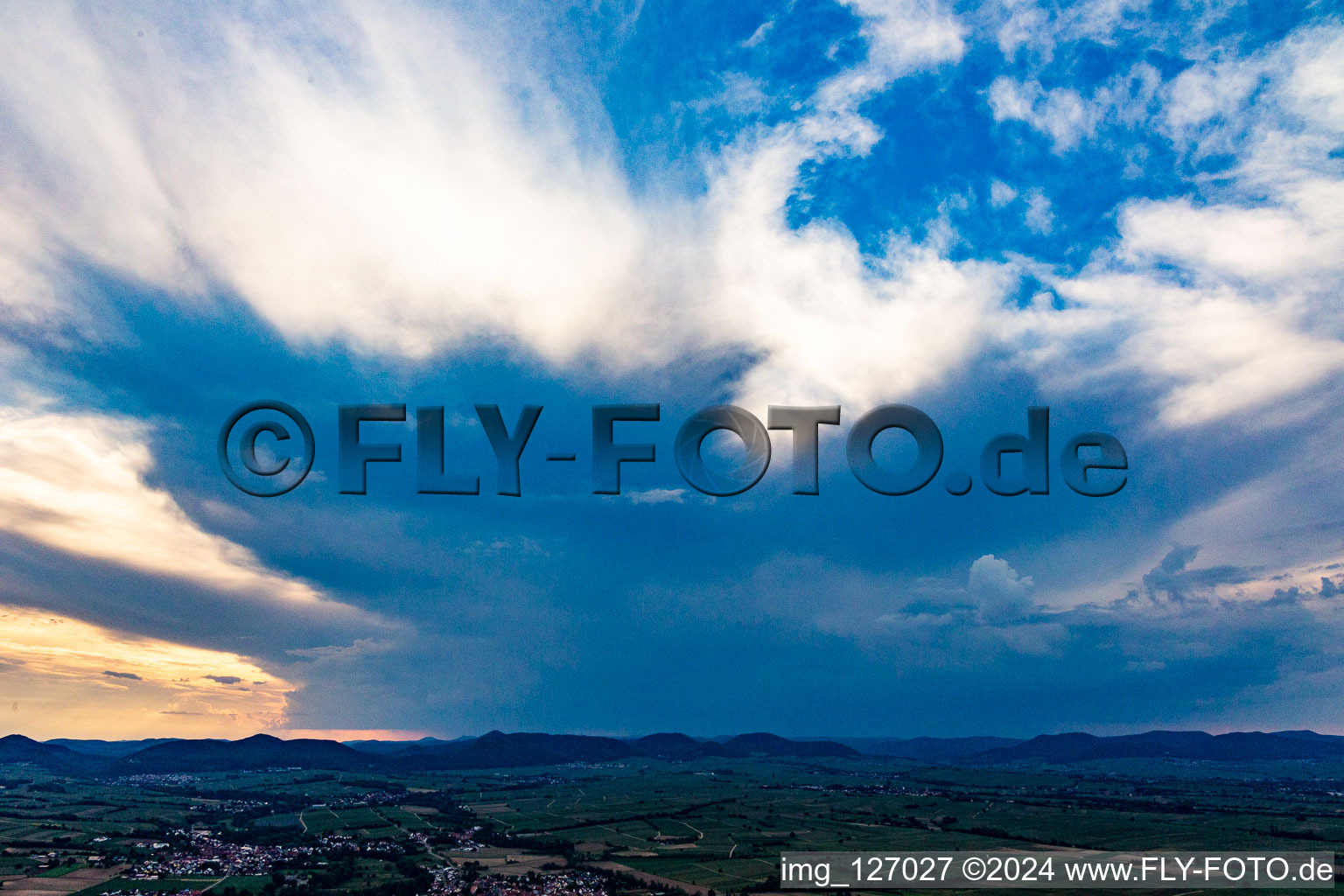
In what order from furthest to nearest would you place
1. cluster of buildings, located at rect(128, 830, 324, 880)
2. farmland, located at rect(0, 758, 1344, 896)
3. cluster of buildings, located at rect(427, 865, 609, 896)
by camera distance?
cluster of buildings, located at rect(128, 830, 324, 880) → farmland, located at rect(0, 758, 1344, 896) → cluster of buildings, located at rect(427, 865, 609, 896)

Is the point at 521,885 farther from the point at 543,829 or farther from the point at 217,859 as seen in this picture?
the point at 543,829

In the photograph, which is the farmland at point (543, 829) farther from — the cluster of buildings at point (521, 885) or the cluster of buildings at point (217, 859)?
the cluster of buildings at point (521, 885)

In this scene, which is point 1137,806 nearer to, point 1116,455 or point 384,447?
point 1116,455

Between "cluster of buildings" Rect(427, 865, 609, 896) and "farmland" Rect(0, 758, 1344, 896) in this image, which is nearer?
"cluster of buildings" Rect(427, 865, 609, 896)

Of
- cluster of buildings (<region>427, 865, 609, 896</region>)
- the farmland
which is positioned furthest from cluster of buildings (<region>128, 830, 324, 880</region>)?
cluster of buildings (<region>427, 865, 609, 896</region>)

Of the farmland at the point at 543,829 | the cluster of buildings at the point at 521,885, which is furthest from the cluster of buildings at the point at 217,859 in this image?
the cluster of buildings at the point at 521,885

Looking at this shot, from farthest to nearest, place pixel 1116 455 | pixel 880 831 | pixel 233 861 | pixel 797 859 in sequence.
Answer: pixel 880 831, pixel 233 861, pixel 797 859, pixel 1116 455

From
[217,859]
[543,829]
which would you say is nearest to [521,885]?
[217,859]

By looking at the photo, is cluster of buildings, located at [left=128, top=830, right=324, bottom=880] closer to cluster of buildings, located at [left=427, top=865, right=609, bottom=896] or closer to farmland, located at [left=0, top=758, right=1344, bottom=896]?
farmland, located at [left=0, top=758, right=1344, bottom=896]

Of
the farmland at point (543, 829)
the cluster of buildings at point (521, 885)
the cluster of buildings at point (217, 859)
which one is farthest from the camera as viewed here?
the cluster of buildings at point (217, 859)

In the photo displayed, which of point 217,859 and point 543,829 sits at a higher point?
point 217,859

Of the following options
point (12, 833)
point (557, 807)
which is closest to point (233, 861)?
point (12, 833)
